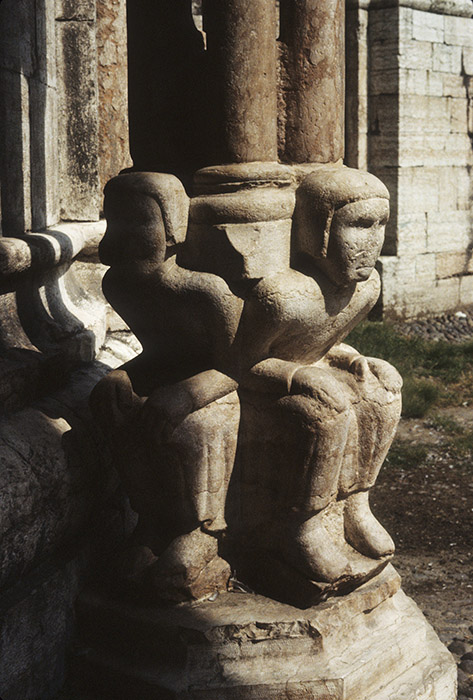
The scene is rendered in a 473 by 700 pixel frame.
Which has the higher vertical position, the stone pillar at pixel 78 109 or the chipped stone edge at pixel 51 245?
the stone pillar at pixel 78 109

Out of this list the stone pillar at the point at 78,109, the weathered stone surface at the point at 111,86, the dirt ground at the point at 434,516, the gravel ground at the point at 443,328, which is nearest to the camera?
the dirt ground at the point at 434,516

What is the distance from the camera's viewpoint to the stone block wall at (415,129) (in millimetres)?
8961

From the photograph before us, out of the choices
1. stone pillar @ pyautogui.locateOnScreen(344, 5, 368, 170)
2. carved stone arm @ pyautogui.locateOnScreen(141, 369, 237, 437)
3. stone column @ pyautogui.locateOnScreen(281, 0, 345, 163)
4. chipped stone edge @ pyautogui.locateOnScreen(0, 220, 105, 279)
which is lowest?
carved stone arm @ pyautogui.locateOnScreen(141, 369, 237, 437)

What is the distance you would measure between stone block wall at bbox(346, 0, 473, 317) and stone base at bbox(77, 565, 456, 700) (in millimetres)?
6436

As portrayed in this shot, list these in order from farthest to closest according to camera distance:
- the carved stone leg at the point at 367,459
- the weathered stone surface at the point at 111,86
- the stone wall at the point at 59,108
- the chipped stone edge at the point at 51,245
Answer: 1. the weathered stone surface at the point at 111,86
2. the stone wall at the point at 59,108
3. the chipped stone edge at the point at 51,245
4. the carved stone leg at the point at 367,459

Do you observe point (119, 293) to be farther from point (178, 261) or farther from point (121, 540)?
point (121, 540)

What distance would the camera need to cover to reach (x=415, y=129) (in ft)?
30.1

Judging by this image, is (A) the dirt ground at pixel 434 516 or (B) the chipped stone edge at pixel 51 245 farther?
(A) the dirt ground at pixel 434 516

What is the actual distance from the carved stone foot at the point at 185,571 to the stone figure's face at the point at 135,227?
0.83 m

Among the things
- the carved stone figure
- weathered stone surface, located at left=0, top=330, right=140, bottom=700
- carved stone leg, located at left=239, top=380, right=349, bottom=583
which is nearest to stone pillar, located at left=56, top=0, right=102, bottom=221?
weathered stone surface, located at left=0, top=330, right=140, bottom=700

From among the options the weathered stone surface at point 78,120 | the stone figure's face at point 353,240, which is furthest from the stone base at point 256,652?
the weathered stone surface at point 78,120

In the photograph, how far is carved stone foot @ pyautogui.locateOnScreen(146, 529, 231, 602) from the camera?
2.67 meters

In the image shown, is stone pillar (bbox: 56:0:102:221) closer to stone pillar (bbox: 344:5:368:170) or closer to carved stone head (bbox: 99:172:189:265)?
carved stone head (bbox: 99:172:189:265)

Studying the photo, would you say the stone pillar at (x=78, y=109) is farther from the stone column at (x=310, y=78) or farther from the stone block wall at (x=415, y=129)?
the stone block wall at (x=415, y=129)
